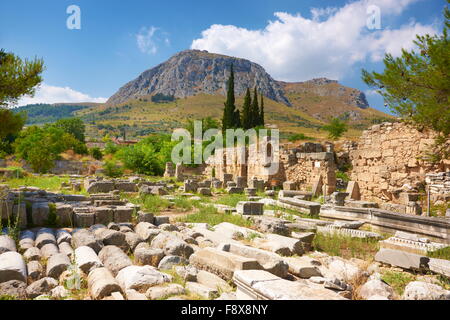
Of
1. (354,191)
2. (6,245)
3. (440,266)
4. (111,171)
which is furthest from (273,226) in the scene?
(111,171)

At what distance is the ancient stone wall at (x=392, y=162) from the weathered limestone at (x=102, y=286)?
1061cm

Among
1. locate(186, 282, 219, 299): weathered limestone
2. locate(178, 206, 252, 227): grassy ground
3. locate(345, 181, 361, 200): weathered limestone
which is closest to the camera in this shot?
locate(186, 282, 219, 299): weathered limestone

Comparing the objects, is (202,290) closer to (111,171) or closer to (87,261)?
(87,261)

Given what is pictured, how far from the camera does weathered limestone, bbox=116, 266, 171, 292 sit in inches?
161

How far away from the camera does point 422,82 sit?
9023 mm

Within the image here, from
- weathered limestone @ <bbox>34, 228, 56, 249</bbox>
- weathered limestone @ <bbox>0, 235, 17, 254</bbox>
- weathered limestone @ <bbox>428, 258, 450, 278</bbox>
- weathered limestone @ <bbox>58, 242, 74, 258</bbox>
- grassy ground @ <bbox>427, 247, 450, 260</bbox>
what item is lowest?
grassy ground @ <bbox>427, 247, 450, 260</bbox>

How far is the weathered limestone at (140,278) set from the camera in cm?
408

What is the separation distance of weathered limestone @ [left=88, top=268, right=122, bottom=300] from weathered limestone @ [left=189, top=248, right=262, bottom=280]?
140cm

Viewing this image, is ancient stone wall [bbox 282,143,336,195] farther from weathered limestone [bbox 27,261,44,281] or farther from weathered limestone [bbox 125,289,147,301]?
weathered limestone [bbox 27,261,44,281]

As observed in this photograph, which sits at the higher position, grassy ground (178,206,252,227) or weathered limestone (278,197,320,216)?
weathered limestone (278,197,320,216)

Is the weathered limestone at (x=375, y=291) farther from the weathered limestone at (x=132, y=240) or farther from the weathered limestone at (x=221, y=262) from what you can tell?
the weathered limestone at (x=132, y=240)

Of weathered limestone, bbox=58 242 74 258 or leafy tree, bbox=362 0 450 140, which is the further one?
leafy tree, bbox=362 0 450 140

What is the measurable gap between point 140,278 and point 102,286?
1.61ft

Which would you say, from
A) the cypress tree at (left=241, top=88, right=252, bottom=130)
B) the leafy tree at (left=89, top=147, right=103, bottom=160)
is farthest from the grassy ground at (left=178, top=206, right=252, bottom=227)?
the leafy tree at (left=89, top=147, right=103, bottom=160)
